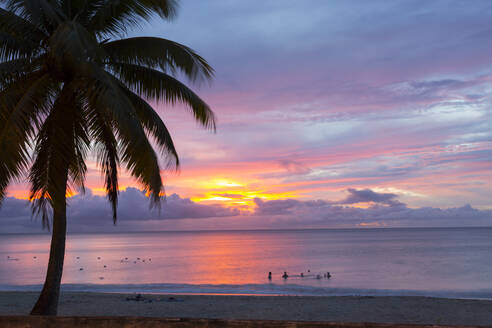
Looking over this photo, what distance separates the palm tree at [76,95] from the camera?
8.67 m

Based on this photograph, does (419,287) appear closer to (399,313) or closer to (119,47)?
(399,313)

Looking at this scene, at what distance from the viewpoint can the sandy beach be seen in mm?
15328

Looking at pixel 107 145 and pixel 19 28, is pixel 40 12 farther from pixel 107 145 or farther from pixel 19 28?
pixel 107 145

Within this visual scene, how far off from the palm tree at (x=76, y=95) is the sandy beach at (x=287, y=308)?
631 centimetres

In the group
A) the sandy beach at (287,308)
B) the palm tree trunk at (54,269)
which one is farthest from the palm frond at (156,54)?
the sandy beach at (287,308)

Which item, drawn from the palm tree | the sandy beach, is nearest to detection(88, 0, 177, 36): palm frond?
the palm tree

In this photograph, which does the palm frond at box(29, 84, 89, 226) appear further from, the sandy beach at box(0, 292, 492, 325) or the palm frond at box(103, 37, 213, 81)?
the sandy beach at box(0, 292, 492, 325)

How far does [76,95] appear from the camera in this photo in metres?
10.2

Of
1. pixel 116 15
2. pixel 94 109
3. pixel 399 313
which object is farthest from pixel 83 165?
pixel 399 313

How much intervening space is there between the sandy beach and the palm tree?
6.31 meters

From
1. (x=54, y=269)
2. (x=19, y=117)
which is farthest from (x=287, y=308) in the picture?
(x=19, y=117)

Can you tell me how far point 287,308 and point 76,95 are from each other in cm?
1164

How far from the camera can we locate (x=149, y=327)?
3352 millimetres

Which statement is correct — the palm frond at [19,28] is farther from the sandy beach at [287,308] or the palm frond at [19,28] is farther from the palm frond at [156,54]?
the sandy beach at [287,308]
